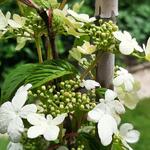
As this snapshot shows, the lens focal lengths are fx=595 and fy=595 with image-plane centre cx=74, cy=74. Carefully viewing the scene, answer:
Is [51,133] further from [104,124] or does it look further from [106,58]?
[106,58]

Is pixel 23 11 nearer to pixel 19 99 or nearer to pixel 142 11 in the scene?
pixel 19 99

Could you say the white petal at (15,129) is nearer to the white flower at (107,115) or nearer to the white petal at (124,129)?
the white flower at (107,115)

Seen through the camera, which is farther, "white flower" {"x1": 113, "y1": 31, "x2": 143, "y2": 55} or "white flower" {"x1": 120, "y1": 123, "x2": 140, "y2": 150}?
"white flower" {"x1": 120, "y1": 123, "x2": 140, "y2": 150}

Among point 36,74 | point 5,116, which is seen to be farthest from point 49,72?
point 5,116

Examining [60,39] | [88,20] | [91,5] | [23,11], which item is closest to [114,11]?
[88,20]

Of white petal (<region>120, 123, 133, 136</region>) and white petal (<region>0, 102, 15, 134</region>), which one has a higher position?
white petal (<region>0, 102, 15, 134</region>)

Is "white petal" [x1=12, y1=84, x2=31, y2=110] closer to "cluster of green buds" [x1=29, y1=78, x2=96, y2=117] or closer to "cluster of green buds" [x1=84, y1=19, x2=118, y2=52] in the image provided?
"cluster of green buds" [x1=29, y1=78, x2=96, y2=117]

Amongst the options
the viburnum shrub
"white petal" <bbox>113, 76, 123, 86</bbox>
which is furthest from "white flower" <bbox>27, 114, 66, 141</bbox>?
"white petal" <bbox>113, 76, 123, 86</bbox>
